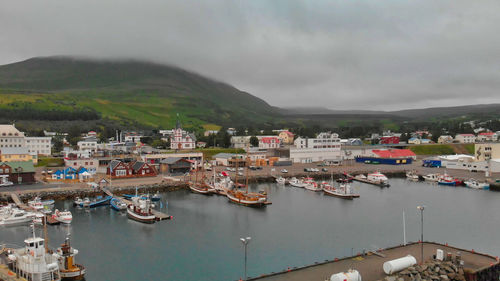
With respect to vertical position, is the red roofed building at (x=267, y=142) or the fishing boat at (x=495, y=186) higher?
the red roofed building at (x=267, y=142)

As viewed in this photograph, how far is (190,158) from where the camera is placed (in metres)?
47.1

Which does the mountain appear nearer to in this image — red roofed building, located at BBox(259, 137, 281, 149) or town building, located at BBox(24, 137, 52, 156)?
town building, located at BBox(24, 137, 52, 156)

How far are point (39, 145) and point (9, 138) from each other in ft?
11.5

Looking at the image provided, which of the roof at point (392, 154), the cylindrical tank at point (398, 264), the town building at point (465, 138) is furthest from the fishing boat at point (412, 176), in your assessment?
the town building at point (465, 138)

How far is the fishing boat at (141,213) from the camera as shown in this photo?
75.9ft

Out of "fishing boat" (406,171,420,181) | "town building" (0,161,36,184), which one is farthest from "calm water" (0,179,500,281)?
"fishing boat" (406,171,420,181)

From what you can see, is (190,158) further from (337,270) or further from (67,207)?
(337,270)

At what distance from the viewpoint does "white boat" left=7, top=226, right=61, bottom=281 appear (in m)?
12.8

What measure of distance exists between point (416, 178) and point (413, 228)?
803 inches

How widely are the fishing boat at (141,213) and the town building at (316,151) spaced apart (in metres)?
30.2

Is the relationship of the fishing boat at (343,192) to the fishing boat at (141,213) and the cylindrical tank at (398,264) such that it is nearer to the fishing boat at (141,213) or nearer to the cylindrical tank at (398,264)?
the fishing boat at (141,213)

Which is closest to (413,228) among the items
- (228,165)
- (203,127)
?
(228,165)

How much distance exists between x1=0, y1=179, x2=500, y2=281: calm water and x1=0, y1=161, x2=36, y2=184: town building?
7315 millimetres

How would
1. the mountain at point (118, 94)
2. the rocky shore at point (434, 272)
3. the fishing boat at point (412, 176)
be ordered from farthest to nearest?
the mountain at point (118, 94)
the fishing boat at point (412, 176)
the rocky shore at point (434, 272)
